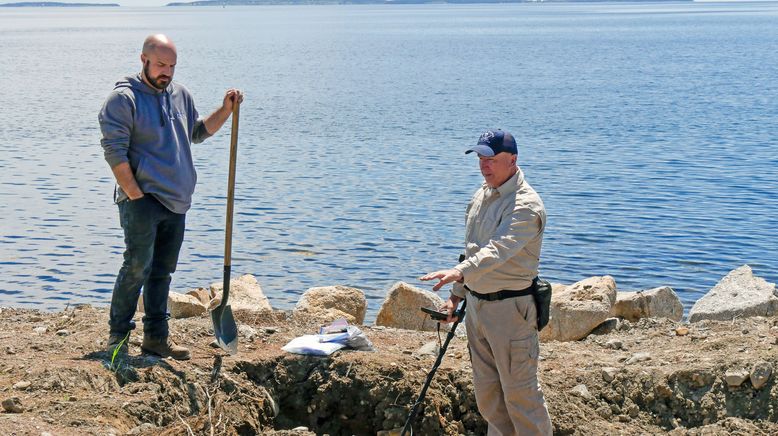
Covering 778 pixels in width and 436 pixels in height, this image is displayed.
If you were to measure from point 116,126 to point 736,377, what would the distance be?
4739 mm

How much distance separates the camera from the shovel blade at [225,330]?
7.85 meters

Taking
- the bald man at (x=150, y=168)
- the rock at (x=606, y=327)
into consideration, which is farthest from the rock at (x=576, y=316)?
the bald man at (x=150, y=168)

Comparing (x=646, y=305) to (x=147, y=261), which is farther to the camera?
(x=646, y=305)

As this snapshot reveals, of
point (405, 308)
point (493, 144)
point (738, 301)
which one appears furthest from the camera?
point (405, 308)

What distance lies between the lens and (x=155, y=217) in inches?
287

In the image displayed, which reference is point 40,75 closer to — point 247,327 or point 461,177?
point 461,177

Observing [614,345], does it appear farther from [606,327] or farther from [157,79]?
[157,79]

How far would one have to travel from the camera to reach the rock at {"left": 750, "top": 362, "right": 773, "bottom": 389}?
755cm

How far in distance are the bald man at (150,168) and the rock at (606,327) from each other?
432 cm

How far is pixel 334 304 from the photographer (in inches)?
431

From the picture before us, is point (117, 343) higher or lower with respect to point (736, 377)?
lower

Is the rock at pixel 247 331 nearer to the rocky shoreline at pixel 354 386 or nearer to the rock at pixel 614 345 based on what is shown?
the rocky shoreline at pixel 354 386

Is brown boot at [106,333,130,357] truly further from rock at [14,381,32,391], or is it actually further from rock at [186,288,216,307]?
rock at [186,288,216,307]

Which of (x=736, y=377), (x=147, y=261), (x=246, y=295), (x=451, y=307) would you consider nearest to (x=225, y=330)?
(x=147, y=261)
